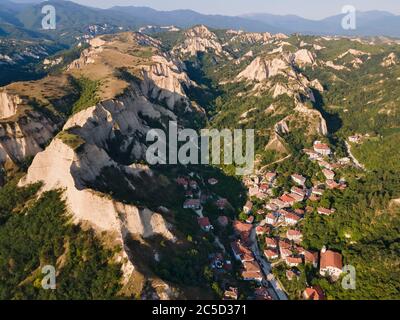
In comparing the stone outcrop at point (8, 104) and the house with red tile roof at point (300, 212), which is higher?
the stone outcrop at point (8, 104)

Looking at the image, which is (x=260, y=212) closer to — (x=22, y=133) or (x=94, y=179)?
(x=94, y=179)

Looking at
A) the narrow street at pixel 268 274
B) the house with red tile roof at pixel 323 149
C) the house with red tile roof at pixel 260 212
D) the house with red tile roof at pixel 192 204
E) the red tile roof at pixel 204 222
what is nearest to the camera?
the narrow street at pixel 268 274

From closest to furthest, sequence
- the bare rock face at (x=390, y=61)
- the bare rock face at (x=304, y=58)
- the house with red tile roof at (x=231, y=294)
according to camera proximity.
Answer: the house with red tile roof at (x=231, y=294)
the bare rock face at (x=390, y=61)
the bare rock face at (x=304, y=58)

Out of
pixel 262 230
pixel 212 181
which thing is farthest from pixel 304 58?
pixel 262 230

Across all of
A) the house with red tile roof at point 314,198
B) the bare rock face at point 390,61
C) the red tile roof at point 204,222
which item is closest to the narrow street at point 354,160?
the house with red tile roof at point 314,198

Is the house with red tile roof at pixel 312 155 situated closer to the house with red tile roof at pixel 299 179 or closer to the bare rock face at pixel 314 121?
the bare rock face at pixel 314 121

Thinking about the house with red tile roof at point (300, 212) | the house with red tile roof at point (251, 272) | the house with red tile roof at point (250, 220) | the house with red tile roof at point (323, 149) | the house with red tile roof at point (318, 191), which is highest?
the house with red tile roof at point (323, 149)

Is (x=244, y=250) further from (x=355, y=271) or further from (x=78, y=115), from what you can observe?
(x=78, y=115)

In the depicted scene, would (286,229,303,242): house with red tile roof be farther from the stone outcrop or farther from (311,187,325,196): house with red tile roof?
the stone outcrop
